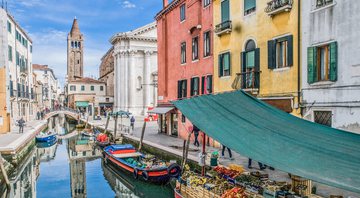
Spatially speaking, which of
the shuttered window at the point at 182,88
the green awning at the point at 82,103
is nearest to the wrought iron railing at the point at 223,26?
the shuttered window at the point at 182,88

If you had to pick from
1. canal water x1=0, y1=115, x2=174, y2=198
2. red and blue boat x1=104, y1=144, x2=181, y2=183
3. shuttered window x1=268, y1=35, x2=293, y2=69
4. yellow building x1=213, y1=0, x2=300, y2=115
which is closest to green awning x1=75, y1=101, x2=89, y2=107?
canal water x1=0, y1=115, x2=174, y2=198

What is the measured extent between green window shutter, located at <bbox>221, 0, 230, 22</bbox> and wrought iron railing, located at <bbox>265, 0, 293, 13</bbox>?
4.03m

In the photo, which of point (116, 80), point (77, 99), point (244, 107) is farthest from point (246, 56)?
point (77, 99)

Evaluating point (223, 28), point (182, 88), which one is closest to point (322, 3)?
point (223, 28)

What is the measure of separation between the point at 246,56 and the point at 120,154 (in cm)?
1018

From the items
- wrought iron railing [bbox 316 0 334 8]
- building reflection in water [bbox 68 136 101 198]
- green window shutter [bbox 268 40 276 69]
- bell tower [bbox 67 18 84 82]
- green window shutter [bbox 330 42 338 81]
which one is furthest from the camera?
bell tower [bbox 67 18 84 82]

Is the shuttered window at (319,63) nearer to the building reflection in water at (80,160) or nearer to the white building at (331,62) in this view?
the white building at (331,62)

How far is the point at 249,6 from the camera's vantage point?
1761 cm

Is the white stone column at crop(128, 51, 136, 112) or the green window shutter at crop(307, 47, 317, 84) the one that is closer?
the green window shutter at crop(307, 47, 317, 84)

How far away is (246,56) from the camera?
58.0 feet

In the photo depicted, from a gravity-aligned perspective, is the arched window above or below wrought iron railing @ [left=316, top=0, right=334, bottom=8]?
below

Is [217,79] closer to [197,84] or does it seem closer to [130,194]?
[197,84]

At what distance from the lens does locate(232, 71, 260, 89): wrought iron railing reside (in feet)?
54.6

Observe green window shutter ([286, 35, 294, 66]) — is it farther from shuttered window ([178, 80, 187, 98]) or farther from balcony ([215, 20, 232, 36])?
shuttered window ([178, 80, 187, 98])
